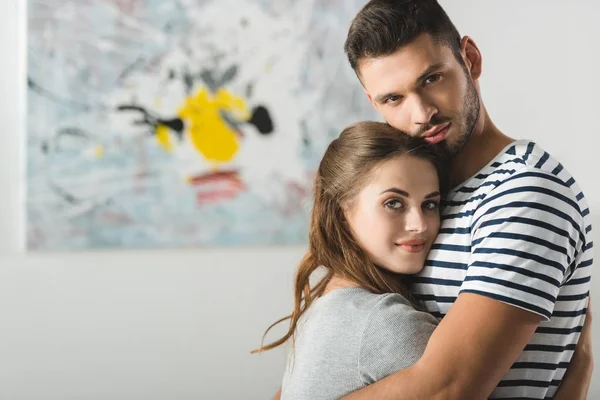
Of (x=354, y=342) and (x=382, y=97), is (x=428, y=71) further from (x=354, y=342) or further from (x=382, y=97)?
(x=354, y=342)

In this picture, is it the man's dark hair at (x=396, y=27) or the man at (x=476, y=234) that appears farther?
the man's dark hair at (x=396, y=27)

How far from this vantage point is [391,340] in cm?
126

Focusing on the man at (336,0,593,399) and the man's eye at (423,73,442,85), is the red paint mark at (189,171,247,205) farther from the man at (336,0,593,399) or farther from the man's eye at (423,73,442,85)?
the man's eye at (423,73,442,85)

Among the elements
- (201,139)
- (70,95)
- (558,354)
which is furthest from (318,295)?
(70,95)

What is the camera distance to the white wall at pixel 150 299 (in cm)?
271

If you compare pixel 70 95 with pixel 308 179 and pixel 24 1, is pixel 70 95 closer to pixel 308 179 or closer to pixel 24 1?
pixel 24 1

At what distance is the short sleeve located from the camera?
3.84 feet

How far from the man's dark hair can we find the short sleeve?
0.36m

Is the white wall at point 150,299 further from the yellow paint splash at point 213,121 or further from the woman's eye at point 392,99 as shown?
the woman's eye at point 392,99

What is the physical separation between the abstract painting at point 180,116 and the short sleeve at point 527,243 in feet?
5.22

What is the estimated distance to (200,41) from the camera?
281 cm

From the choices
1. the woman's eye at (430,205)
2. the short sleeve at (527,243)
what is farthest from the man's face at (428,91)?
the short sleeve at (527,243)

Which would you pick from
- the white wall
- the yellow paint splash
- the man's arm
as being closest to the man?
the man's arm

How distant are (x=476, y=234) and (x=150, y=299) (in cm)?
179
